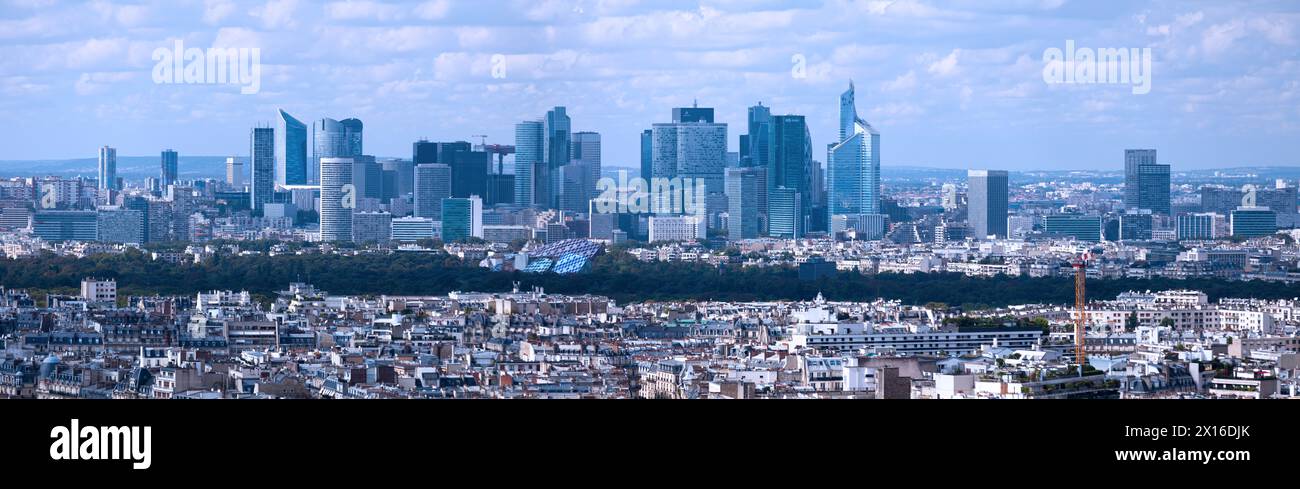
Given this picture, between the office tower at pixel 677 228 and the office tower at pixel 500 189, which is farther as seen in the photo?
the office tower at pixel 500 189

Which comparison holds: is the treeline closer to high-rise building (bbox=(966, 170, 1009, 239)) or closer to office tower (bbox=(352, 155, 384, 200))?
high-rise building (bbox=(966, 170, 1009, 239))

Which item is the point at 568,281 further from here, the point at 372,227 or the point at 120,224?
the point at 372,227

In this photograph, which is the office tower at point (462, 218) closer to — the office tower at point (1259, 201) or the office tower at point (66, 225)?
the office tower at point (66, 225)

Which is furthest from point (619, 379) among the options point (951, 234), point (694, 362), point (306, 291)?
point (951, 234)

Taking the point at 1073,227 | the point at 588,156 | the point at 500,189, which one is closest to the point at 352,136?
the point at 588,156

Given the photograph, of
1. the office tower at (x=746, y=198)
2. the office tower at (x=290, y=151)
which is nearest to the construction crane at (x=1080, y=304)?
the office tower at (x=290, y=151)
